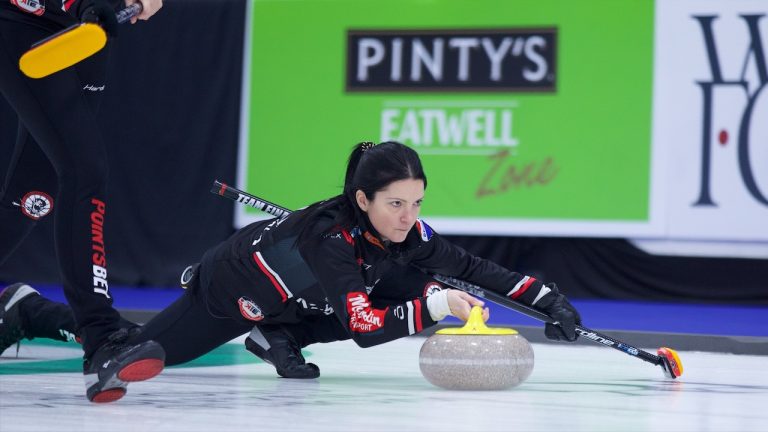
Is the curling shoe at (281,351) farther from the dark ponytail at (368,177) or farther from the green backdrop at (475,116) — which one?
the green backdrop at (475,116)

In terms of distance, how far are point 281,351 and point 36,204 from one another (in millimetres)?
716

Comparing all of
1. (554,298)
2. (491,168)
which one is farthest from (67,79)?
(491,168)

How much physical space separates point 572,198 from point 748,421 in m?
4.41

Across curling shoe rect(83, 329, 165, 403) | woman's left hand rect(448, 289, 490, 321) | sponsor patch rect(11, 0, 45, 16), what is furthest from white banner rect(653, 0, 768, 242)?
curling shoe rect(83, 329, 165, 403)

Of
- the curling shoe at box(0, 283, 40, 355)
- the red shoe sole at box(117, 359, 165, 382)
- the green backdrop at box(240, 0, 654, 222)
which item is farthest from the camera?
the green backdrop at box(240, 0, 654, 222)

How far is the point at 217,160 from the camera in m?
7.29

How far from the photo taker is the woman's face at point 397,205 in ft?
8.79

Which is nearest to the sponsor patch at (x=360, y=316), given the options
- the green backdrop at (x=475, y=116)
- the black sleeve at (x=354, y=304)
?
the black sleeve at (x=354, y=304)

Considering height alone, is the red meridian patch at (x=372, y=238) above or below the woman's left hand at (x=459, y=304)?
above

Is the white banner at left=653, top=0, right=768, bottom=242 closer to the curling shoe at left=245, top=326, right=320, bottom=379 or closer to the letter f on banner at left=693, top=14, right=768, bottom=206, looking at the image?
the letter f on banner at left=693, top=14, right=768, bottom=206

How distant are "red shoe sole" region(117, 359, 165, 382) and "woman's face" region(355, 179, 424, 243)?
0.67 meters

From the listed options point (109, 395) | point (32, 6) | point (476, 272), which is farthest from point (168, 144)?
point (109, 395)

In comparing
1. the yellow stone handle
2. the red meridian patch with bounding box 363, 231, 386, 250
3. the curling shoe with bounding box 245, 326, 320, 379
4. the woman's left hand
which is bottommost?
the curling shoe with bounding box 245, 326, 320, 379

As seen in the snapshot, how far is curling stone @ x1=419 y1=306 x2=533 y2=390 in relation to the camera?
263 centimetres
